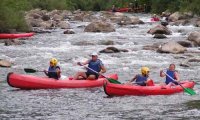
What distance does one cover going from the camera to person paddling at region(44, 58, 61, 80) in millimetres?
13625

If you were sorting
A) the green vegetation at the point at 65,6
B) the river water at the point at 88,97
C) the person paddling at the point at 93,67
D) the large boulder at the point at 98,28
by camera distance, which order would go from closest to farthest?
the river water at the point at 88,97 < the person paddling at the point at 93,67 < the green vegetation at the point at 65,6 < the large boulder at the point at 98,28

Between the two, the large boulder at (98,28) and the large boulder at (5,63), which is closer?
the large boulder at (5,63)

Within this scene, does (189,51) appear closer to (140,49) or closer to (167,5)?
(140,49)

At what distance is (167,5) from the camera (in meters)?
45.0

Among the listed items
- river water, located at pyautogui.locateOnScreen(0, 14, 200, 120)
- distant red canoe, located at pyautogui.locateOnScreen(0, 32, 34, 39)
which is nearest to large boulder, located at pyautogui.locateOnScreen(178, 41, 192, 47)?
river water, located at pyautogui.locateOnScreen(0, 14, 200, 120)

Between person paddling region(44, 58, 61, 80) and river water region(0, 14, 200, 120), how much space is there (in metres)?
0.53

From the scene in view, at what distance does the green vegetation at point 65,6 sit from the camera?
2736cm

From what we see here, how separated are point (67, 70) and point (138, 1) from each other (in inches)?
1558

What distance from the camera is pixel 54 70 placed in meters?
13.8

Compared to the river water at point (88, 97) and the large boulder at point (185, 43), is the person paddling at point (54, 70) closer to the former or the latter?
the river water at point (88, 97)

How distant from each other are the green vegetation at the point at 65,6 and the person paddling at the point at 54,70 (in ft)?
45.1

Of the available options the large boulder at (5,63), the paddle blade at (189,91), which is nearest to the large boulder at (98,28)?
the large boulder at (5,63)

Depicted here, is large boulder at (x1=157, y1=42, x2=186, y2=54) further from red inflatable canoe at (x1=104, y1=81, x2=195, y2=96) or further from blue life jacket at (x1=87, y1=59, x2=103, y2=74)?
red inflatable canoe at (x1=104, y1=81, x2=195, y2=96)

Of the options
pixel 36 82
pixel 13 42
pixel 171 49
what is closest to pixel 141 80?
pixel 36 82
